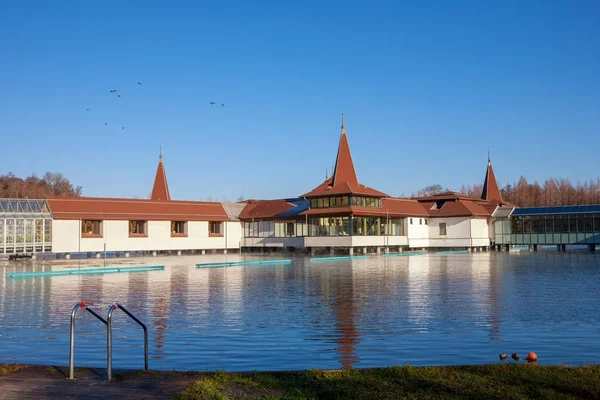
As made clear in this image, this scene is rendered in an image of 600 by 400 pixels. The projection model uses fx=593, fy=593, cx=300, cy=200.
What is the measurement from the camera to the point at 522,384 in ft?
25.5

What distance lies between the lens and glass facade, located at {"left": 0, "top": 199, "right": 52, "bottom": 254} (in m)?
45.3

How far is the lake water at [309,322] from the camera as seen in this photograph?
10922 mm

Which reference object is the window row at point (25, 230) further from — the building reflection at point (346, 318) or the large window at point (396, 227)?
the large window at point (396, 227)

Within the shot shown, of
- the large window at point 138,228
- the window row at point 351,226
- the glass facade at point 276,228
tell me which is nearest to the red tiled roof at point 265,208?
the glass facade at point 276,228

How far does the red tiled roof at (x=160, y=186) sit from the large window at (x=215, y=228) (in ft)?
36.4

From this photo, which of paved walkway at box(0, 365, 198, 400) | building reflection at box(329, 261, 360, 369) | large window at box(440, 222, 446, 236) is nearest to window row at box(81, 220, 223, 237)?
large window at box(440, 222, 446, 236)

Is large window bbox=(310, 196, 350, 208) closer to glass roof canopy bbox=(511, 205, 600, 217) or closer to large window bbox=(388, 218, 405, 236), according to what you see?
large window bbox=(388, 218, 405, 236)

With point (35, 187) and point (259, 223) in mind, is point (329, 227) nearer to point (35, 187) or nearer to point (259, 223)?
point (259, 223)

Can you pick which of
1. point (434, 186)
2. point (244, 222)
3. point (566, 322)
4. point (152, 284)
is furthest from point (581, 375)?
point (434, 186)

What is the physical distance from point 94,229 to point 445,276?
34127mm

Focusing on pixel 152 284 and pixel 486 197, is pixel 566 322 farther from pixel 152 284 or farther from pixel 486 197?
pixel 486 197

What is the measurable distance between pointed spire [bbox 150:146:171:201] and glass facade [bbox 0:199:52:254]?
72.4 feet

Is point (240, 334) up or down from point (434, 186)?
down

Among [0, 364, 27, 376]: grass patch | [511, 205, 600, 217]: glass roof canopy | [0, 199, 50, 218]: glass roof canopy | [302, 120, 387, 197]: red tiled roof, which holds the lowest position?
[0, 364, 27, 376]: grass patch
